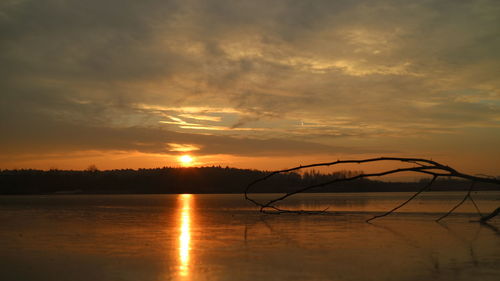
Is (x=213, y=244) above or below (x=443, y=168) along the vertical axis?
below

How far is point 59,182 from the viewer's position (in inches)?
3066

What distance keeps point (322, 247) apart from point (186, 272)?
8.80 feet

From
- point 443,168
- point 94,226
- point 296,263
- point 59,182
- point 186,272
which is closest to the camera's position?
point 186,272

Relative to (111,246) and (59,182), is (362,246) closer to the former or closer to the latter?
(111,246)

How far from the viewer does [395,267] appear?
5.52 m

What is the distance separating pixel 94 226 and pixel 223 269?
6347 mm

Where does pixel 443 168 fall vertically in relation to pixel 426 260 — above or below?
above

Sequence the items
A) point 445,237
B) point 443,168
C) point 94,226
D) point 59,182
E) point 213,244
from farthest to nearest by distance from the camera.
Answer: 1. point 59,182
2. point 94,226
3. point 445,237
4. point 213,244
5. point 443,168

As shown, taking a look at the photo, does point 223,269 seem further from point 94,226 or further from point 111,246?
point 94,226

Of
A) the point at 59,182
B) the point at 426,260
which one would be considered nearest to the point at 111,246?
the point at 426,260

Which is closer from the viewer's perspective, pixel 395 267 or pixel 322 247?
pixel 395 267

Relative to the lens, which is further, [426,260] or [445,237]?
[445,237]

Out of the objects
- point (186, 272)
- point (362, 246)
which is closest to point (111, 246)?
point (186, 272)

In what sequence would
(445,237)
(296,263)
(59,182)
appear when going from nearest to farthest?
(296,263) < (445,237) < (59,182)
